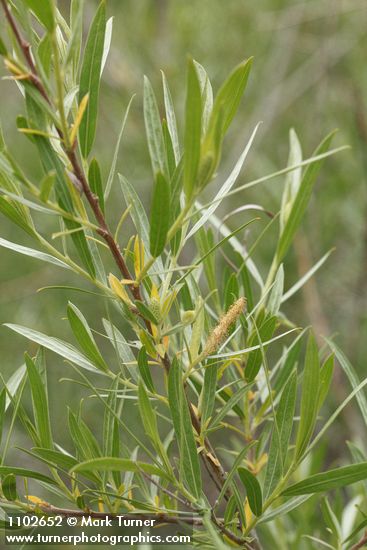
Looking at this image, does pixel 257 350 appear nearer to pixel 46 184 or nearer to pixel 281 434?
pixel 281 434

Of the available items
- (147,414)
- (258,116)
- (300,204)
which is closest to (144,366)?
(147,414)

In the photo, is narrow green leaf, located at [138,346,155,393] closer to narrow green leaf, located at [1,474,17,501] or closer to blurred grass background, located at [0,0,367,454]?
narrow green leaf, located at [1,474,17,501]

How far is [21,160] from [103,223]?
102 cm

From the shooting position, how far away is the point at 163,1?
57.9 inches

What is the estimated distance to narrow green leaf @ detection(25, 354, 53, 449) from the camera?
1.15 feet

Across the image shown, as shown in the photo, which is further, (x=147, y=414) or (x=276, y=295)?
(x=276, y=295)

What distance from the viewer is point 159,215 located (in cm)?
30

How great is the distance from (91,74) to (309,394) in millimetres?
187

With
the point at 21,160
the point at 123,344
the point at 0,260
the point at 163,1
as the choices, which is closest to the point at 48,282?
the point at 0,260

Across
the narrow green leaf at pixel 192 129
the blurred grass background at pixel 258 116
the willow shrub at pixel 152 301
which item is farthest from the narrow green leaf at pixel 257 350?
the blurred grass background at pixel 258 116

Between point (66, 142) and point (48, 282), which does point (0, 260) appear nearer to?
point (48, 282)

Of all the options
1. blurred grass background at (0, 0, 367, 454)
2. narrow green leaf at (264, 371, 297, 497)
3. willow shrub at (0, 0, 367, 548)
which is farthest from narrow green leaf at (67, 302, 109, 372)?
blurred grass background at (0, 0, 367, 454)

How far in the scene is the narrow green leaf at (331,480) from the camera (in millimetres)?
317

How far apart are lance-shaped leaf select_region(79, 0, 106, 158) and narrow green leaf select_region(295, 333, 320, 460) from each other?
5.8 inches
